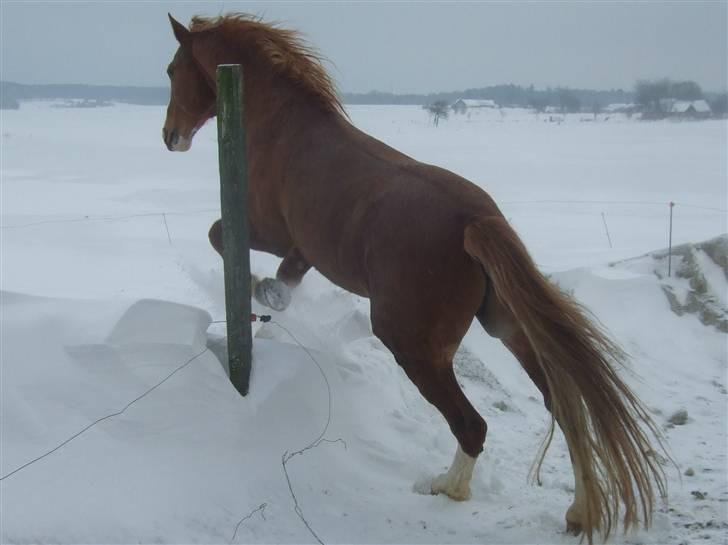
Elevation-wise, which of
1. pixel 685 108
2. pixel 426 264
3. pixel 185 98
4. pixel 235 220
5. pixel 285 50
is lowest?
pixel 426 264

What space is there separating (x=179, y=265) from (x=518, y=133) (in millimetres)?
30542

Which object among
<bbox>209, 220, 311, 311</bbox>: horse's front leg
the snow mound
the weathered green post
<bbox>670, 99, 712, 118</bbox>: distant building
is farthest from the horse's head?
<bbox>670, 99, 712, 118</bbox>: distant building

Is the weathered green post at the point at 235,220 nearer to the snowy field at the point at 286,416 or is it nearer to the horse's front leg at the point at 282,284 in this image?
the snowy field at the point at 286,416

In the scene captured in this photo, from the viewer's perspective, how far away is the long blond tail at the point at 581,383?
2.44m

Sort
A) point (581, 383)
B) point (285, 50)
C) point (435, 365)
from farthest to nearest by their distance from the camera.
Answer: point (285, 50) → point (435, 365) → point (581, 383)

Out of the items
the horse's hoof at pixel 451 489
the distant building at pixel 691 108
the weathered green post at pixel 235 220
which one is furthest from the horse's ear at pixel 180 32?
the distant building at pixel 691 108

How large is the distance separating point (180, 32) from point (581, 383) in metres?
3.19

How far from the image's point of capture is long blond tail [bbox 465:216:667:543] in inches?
96.1

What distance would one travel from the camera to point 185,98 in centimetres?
420

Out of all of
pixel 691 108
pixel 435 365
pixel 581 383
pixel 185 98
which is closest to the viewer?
pixel 581 383

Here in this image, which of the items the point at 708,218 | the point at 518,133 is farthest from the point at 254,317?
the point at 518,133

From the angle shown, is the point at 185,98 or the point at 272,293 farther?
the point at 185,98

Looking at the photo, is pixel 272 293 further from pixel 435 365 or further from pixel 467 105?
pixel 467 105

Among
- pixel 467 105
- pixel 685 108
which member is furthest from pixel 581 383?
pixel 467 105
